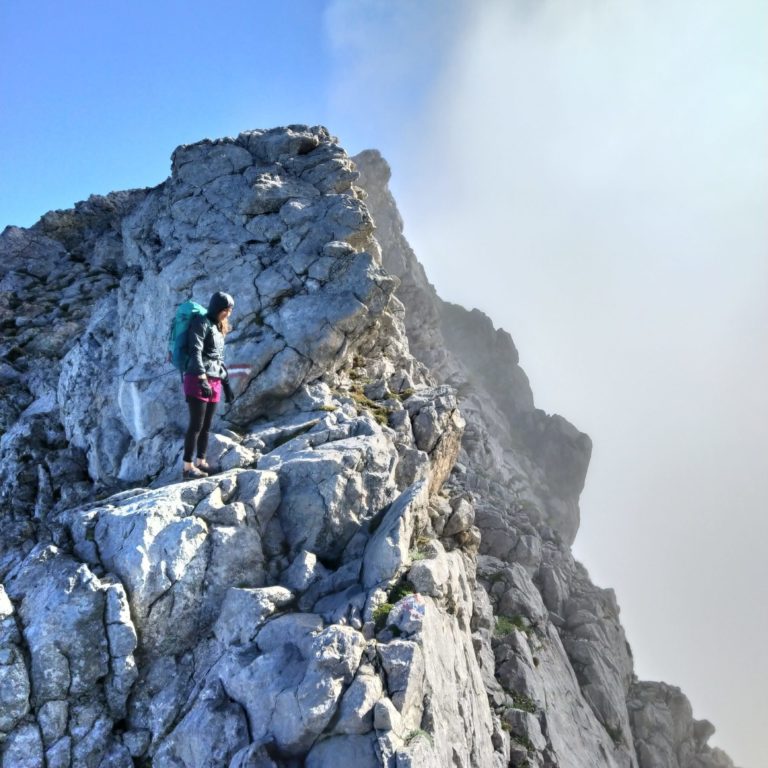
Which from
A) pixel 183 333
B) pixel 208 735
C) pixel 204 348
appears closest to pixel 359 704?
pixel 208 735

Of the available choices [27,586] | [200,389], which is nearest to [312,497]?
[200,389]

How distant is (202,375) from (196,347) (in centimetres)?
84

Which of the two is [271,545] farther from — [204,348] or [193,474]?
[204,348]

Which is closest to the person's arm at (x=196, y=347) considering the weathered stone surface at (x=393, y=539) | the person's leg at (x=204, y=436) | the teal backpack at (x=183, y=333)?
the teal backpack at (x=183, y=333)

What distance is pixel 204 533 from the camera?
1427 centimetres

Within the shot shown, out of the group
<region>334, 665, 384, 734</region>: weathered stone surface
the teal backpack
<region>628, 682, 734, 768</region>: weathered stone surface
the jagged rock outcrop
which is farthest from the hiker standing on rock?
<region>628, 682, 734, 768</region>: weathered stone surface

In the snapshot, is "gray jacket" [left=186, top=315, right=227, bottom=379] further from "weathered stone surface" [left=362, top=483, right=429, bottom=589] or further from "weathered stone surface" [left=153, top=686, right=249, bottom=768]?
"weathered stone surface" [left=153, top=686, right=249, bottom=768]

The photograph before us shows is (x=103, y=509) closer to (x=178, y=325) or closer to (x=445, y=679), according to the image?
(x=178, y=325)

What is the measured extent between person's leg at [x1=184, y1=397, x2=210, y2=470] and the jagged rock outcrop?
49.7 inches

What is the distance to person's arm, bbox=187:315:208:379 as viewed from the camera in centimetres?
1598

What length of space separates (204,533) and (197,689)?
11.9ft

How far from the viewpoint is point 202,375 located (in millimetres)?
16062

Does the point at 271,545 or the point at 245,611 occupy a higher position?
the point at 271,545

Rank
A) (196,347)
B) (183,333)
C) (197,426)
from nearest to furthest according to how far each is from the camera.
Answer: (196,347)
(183,333)
(197,426)
